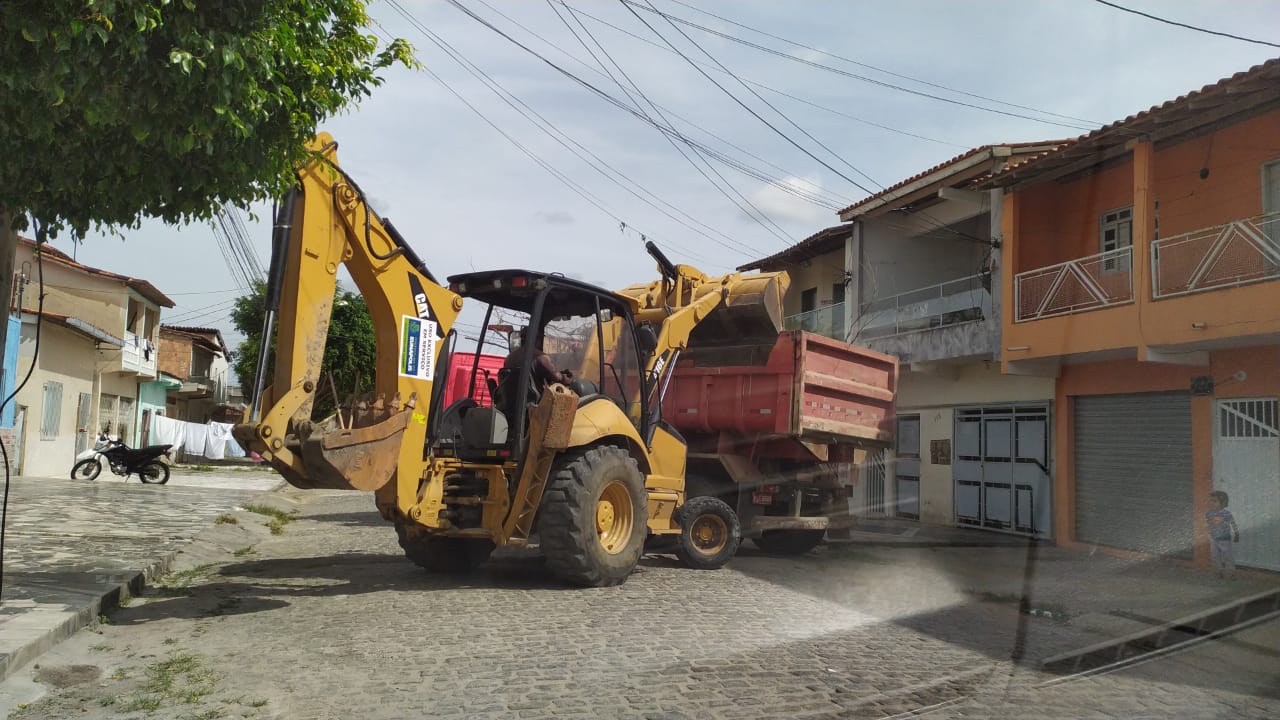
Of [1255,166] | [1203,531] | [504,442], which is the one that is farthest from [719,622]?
[1255,166]

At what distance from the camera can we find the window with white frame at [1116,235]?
14.0 meters

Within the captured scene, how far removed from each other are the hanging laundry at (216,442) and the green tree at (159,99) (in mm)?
33586

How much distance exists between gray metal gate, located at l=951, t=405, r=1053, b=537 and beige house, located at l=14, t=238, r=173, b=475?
63.2 feet

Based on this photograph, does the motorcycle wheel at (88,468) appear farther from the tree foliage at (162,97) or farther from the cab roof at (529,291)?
the tree foliage at (162,97)

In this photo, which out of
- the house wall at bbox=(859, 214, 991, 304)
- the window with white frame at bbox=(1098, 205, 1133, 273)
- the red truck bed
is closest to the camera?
the red truck bed

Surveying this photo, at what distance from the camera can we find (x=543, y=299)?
333 inches

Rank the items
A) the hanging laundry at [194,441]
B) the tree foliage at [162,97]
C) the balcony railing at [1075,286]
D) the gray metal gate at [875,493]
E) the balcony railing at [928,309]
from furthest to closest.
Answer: the hanging laundry at [194,441]
the gray metal gate at [875,493]
the balcony railing at [928,309]
the balcony railing at [1075,286]
the tree foliage at [162,97]

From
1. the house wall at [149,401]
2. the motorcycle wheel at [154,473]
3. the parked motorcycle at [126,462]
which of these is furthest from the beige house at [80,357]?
the motorcycle wheel at [154,473]

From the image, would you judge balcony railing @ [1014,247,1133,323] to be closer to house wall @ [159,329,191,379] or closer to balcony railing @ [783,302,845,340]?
balcony railing @ [783,302,845,340]

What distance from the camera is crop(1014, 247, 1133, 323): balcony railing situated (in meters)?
13.5

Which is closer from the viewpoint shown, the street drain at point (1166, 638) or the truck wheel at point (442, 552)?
the street drain at point (1166, 638)

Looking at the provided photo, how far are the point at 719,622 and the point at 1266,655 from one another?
13.1 feet

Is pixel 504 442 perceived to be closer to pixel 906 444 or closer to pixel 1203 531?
pixel 1203 531

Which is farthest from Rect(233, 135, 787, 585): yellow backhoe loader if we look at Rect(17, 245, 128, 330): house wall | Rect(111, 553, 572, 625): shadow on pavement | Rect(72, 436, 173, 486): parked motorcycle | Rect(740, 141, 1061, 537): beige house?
Rect(17, 245, 128, 330): house wall
